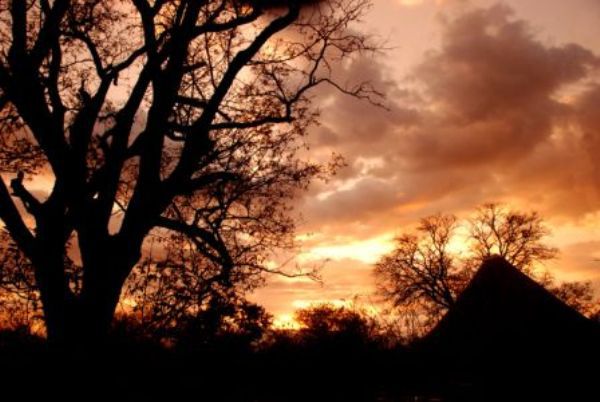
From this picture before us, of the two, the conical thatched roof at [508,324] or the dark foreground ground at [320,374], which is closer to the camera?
the dark foreground ground at [320,374]

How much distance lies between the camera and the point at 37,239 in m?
7.08

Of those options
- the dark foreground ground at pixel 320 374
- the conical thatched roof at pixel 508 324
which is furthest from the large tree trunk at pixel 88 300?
the conical thatched roof at pixel 508 324

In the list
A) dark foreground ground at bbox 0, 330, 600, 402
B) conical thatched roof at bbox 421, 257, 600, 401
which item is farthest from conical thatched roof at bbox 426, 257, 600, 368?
dark foreground ground at bbox 0, 330, 600, 402

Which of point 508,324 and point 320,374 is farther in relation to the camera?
point 320,374

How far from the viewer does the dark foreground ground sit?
9070mm

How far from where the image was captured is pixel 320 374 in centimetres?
1098

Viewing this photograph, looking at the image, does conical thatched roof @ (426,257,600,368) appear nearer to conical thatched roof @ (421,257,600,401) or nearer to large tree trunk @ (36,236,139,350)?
conical thatched roof @ (421,257,600,401)

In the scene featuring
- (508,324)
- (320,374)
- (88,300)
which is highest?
(88,300)

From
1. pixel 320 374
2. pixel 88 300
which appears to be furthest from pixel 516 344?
pixel 88 300

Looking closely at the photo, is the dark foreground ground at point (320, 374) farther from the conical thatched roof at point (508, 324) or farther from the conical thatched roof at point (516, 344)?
the conical thatched roof at point (508, 324)

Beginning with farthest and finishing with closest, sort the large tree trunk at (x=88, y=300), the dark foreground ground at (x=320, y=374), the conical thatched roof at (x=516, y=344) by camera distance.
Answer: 1. the conical thatched roof at (x=516, y=344)
2. the dark foreground ground at (x=320, y=374)
3. the large tree trunk at (x=88, y=300)

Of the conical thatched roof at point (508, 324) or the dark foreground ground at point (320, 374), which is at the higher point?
the conical thatched roof at point (508, 324)

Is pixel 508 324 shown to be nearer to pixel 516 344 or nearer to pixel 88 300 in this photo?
pixel 516 344

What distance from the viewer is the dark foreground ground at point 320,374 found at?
357 inches
